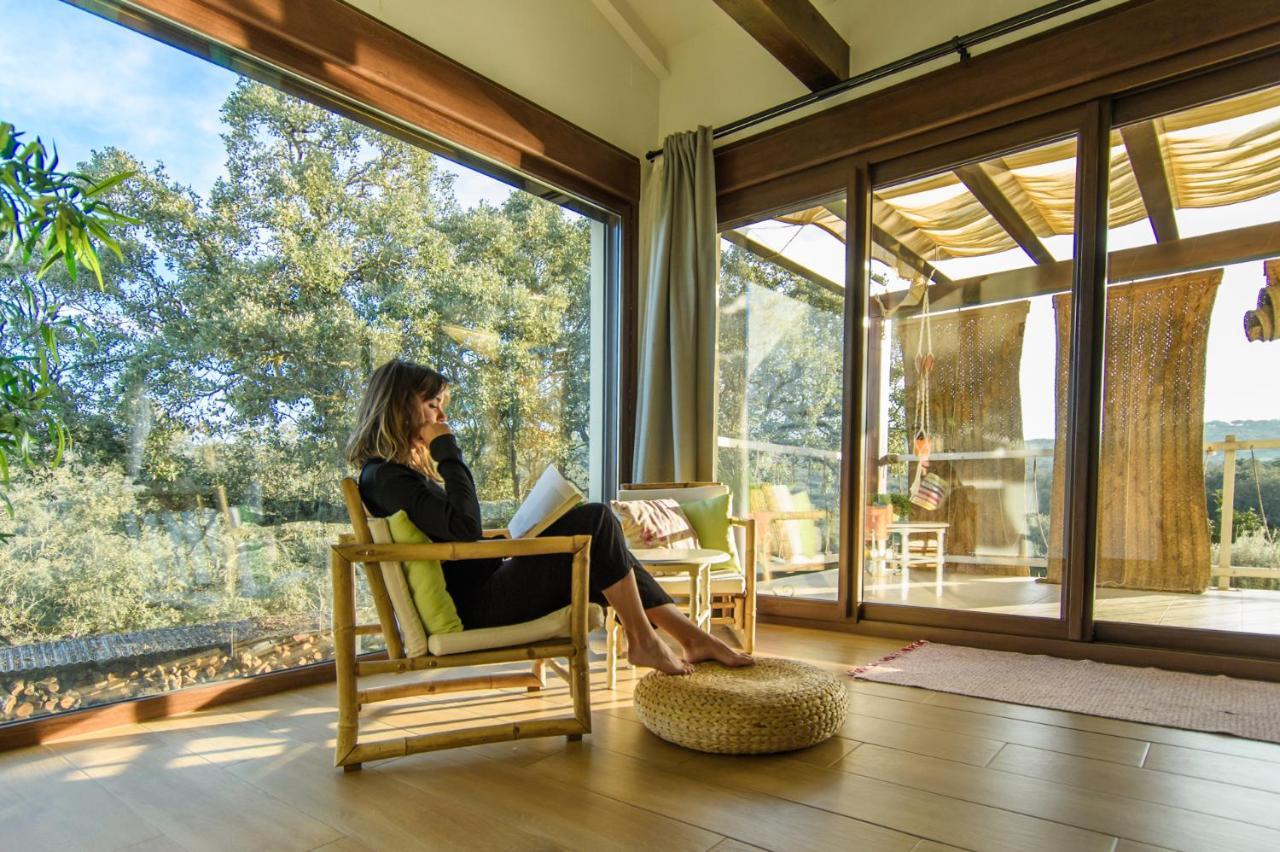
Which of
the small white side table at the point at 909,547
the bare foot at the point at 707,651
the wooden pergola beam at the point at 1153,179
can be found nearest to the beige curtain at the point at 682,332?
the small white side table at the point at 909,547

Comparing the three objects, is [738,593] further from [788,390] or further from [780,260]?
[780,260]

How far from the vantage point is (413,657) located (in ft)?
6.27

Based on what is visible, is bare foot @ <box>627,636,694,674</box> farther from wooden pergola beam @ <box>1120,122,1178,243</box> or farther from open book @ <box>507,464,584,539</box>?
wooden pergola beam @ <box>1120,122,1178,243</box>

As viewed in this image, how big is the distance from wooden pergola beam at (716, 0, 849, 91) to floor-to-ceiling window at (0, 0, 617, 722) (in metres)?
1.35

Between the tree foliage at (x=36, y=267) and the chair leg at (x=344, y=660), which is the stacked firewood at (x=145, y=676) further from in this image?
the chair leg at (x=344, y=660)

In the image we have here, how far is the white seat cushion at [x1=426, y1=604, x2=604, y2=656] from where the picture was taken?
74.7 inches

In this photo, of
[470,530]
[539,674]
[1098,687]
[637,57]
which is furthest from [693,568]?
[637,57]

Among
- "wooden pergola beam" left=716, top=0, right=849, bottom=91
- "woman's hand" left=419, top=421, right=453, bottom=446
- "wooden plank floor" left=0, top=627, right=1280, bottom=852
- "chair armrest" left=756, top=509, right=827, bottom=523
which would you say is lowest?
"wooden plank floor" left=0, top=627, right=1280, bottom=852

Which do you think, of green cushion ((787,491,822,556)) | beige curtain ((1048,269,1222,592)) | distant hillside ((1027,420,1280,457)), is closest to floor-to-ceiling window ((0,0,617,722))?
green cushion ((787,491,822,556))

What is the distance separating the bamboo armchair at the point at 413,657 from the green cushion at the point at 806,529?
6.15 feet

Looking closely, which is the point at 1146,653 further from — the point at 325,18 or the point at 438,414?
the point at 325,18

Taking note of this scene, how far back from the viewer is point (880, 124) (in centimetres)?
339

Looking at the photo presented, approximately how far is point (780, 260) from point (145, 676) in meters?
3.13

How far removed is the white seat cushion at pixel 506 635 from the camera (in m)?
1.90
